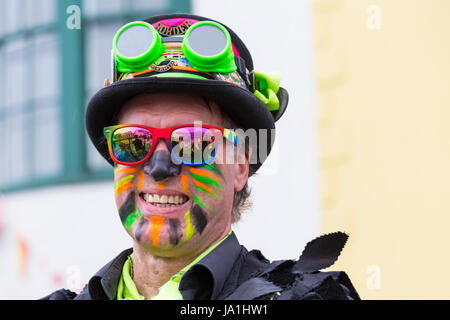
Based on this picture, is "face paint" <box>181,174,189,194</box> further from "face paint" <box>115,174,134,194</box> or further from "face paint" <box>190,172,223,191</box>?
"face paint" <box>115,174,134,194</box>

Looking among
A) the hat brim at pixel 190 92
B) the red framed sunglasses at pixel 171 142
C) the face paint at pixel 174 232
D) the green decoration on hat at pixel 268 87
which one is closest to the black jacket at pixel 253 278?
the face paint at pixel 174 232

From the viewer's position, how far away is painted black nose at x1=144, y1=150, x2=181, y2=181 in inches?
90.0

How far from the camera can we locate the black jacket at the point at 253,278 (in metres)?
2.19

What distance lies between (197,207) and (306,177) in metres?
2.36

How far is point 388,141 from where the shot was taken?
4.52 metres

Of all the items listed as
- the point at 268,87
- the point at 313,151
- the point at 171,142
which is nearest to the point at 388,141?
the point at 313,151

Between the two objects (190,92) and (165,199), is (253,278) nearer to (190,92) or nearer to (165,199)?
(165,199)

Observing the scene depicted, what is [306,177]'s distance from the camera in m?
4.63

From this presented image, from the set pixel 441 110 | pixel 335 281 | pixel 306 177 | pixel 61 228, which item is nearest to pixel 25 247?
pixel 61 228

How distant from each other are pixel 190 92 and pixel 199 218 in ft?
1.31

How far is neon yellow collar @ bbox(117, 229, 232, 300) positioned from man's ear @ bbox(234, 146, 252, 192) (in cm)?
18

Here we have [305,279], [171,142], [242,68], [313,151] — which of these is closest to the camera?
[305,279]
